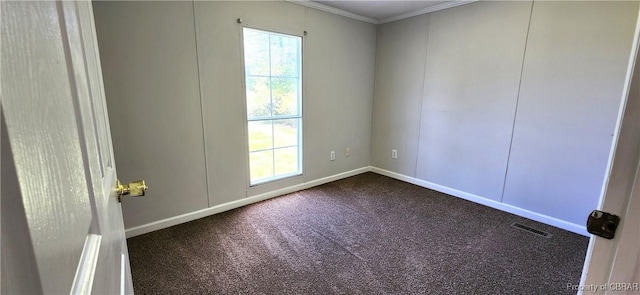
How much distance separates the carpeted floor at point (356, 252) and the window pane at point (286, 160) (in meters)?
0.47

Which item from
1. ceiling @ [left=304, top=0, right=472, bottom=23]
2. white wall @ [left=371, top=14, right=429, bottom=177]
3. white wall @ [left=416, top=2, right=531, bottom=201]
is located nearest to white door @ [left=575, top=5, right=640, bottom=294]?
white wall @ [left=416, top=2, right=531, bottom=201]

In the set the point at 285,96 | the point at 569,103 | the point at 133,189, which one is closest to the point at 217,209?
the point at 285,96

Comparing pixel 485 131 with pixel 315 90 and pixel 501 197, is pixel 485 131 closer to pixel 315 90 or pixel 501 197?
pixel 501 197

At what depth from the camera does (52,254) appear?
24cm

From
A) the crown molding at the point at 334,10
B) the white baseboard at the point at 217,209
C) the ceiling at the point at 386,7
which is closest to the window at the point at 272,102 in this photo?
the white baseboard at the point at 217,209

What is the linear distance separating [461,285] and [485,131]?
1.82 metres

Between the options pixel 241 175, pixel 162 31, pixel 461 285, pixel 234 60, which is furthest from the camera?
pixel 241 175

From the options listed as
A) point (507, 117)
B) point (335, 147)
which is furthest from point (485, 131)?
point (335, 147)

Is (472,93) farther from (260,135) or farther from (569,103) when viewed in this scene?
(260,135)

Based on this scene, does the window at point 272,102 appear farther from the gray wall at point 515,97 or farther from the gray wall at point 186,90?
the gray wall at point 515,97

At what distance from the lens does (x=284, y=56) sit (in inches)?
122

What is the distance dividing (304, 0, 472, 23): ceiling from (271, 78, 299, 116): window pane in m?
0.94

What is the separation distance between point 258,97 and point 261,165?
29.8 inches

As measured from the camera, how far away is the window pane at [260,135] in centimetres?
301
